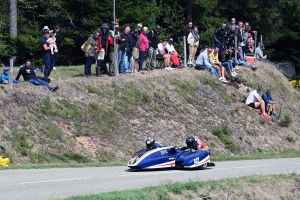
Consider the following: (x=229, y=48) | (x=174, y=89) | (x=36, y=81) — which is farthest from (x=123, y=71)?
(x=229, y=48)

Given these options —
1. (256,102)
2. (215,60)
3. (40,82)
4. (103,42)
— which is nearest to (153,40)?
(103,42)

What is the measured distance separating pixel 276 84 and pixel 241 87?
18.1ft

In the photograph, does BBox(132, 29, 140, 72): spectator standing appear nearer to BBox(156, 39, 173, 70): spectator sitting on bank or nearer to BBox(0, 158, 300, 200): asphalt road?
BBox(156, 39, 173, 70): spectator sitting on bank

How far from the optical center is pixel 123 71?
1270 inches

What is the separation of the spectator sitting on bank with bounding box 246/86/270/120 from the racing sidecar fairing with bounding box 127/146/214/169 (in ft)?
44.7

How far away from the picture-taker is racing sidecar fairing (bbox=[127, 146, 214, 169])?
2155 centimetres

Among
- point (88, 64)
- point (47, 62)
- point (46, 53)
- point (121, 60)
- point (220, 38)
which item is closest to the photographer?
point (47, 62)

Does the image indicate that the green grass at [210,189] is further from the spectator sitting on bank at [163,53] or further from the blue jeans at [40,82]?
the spectator sitting on bank at [163,53]

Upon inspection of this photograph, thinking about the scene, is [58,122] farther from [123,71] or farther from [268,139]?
[268,139]

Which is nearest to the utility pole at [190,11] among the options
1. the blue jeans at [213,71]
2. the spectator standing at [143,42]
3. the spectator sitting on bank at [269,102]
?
the blue jeans at [213,71]

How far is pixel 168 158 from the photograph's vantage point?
72.8 ft

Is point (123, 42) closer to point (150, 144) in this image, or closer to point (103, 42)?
point (103, 42)

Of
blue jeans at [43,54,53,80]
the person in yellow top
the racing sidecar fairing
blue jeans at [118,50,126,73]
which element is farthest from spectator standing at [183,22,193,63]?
the racing sidecar fairing

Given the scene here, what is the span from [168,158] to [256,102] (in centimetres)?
1511
